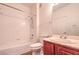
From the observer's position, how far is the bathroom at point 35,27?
145 centimetres

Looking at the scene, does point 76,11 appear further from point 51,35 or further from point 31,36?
point 31,36

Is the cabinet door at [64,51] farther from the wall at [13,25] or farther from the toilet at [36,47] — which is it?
the wall at [13,25]

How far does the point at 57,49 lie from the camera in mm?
1461

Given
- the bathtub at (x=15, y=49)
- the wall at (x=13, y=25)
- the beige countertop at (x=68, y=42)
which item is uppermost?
the wall at (x=13, y=25)

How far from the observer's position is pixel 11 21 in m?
1.49

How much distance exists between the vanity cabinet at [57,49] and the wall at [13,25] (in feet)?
1.44

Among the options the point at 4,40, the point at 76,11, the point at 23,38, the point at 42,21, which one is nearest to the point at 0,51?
the point at 4,40

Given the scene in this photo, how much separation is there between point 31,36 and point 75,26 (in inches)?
36.0

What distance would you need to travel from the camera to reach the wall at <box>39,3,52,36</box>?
1.52m

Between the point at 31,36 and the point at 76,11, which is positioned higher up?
the point at 76,11

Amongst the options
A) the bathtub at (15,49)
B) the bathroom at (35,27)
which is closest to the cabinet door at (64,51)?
the bathroom at (35,27)

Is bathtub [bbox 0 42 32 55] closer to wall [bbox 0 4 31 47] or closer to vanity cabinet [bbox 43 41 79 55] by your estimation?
wall [bbox 0 4 31 47]

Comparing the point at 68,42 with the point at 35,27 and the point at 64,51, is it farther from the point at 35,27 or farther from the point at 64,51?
the point at 35,27

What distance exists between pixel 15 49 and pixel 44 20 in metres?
0.81
